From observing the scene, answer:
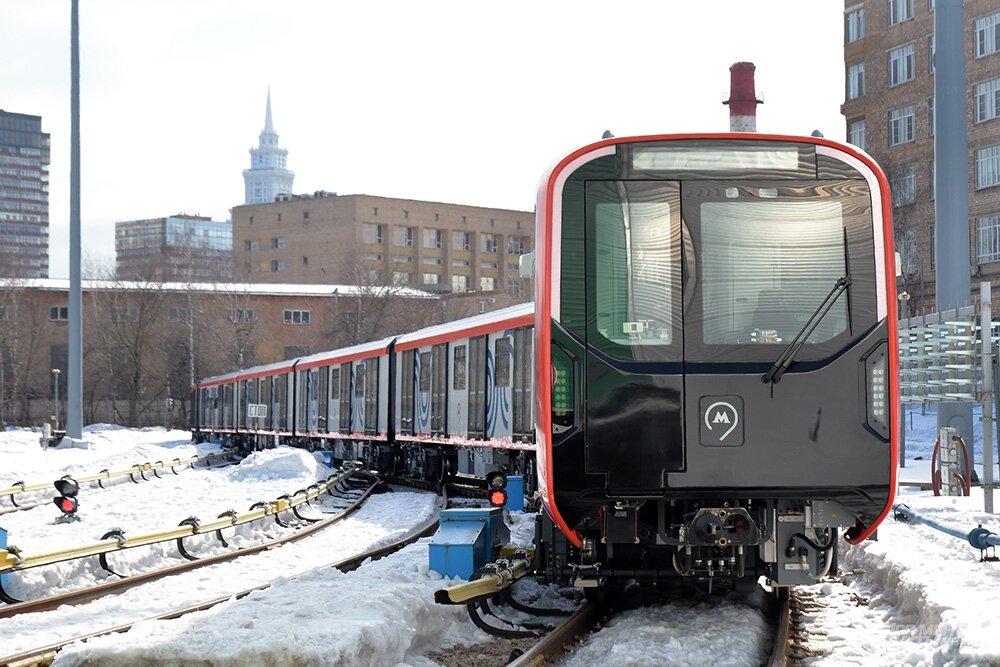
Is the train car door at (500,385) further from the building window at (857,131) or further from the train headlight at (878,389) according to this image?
the building window at (857,131)

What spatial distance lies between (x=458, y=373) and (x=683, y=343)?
12669mm

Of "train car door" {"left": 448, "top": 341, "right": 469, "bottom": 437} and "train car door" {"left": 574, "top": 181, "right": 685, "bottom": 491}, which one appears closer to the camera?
"train car door" {"left": 574, "top": 181, "right": 685, "bottom": 491}

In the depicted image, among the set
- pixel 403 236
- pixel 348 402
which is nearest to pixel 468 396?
pixel 348 402

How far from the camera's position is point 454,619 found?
8.46 meters

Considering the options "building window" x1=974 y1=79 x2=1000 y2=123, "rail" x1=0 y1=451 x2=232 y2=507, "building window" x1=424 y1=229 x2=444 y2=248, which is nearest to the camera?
"rail" x1=0 y1=451 x2=232 y2=507

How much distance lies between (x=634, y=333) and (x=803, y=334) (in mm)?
1034

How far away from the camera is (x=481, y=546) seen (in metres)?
9.87

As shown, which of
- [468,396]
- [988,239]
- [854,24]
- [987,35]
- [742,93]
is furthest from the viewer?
[854,24]

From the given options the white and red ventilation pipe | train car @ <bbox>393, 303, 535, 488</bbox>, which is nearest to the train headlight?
the white and red ventilation pipe

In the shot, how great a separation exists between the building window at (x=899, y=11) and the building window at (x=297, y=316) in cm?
4385

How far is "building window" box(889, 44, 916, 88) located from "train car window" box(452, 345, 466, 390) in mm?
31988

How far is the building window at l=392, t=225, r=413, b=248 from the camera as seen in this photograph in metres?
108

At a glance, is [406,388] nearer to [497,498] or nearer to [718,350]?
[497,498]

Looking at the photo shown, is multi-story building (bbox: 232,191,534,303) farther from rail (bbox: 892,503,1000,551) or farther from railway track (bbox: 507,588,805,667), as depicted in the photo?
railway track (bbox: 507,588,805,667)
